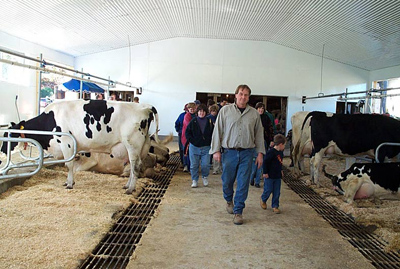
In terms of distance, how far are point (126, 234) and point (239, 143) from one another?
1.87 m

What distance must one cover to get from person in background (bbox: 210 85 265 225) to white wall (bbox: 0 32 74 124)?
9.56 m

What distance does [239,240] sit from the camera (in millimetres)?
3838

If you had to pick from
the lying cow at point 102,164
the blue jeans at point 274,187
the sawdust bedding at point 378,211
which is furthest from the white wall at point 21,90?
the sawdust bedding at point 378,211

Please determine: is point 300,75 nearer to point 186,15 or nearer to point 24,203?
point 186,15

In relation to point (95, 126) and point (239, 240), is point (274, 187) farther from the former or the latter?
point (95, 126)

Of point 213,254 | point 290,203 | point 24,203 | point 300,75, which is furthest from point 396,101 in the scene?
point 24,203

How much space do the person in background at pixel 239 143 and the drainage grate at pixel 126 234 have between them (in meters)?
1.28

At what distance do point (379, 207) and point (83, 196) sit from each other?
5.03 metres

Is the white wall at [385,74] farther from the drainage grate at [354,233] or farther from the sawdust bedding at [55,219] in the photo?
the sawdust bedding at [55,219]

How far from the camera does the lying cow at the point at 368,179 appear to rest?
5.47 m

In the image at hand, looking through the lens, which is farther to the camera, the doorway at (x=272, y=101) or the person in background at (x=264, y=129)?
the doorway at (x=272, y=101)

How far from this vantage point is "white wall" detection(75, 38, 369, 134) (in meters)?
16.2

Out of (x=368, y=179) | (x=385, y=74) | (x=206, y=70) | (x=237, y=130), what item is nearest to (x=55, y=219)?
(x=237, y=130)

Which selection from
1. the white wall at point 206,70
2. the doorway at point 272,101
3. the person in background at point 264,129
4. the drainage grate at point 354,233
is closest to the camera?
the drainage grate at point 354,233
